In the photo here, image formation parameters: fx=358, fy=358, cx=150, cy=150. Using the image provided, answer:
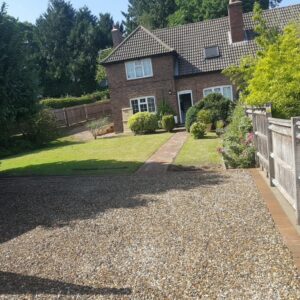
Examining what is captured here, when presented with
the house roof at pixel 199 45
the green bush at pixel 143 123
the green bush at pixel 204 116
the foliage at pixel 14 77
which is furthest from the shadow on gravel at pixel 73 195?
the house roof at pixel 199 45

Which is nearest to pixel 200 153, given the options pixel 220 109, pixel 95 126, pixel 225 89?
pixel 220 109

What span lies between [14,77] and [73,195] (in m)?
4.80

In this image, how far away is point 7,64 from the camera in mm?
11148

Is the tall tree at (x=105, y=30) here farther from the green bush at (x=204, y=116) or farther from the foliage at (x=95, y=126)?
the green bush at (x=204, y=116)

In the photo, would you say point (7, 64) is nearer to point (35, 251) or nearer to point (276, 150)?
point (35, 251)

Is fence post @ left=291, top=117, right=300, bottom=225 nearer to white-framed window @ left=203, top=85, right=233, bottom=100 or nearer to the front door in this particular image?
white-framed window @ left=203, top=85, right=233, bottom=100

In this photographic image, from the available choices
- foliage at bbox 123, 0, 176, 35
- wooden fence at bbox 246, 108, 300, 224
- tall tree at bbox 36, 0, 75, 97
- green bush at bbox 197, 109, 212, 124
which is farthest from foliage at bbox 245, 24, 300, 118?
foliage at bbox 123, 0, 176, 35

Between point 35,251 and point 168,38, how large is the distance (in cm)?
2527

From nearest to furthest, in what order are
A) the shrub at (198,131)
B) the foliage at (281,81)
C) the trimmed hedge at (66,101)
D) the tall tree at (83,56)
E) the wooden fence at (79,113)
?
1. the foliage at (281,81)
2. the shrub at (198,131)
3. the wooden fence at (79,113)
4. the trimmed hedge at (66,101)
5. the tall tree at (83,56)

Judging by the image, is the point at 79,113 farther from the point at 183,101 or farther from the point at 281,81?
the point at 281,81

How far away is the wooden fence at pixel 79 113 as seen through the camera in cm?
3183

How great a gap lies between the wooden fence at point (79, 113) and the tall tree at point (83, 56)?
14.4m

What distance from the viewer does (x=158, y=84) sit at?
26.1 metres

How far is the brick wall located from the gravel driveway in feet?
58.1
